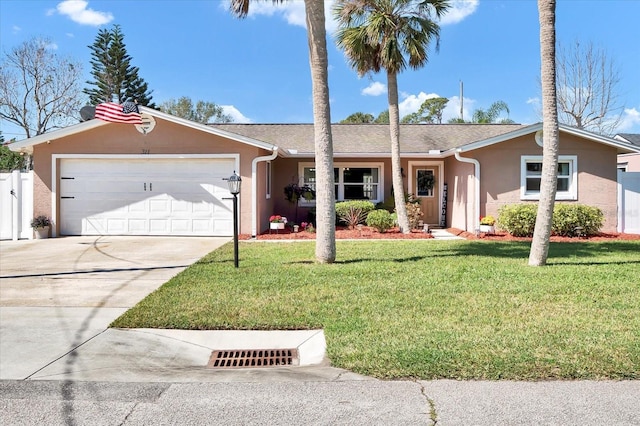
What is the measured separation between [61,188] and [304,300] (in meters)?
11.1

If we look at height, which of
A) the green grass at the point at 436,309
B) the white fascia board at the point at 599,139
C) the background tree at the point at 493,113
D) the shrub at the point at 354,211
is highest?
the background tree at the point at 493,113

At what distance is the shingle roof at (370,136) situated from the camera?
17.4 meters

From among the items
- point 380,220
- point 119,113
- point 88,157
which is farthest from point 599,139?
point 88,157

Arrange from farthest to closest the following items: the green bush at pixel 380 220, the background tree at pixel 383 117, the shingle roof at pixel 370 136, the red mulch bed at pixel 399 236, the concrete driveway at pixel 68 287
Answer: the background tree at pixel 383 117 < the shingle roof at pixel 370 136 < the green bush at pixel 380 220 < the red mulch bed at pixel 399 236 < the concrete driveway at pixel 68 287

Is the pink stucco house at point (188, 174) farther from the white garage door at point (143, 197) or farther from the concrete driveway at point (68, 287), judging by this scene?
the concrete driveway at point (68, 287)

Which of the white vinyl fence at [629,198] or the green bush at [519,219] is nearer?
the green bush at [519,219]

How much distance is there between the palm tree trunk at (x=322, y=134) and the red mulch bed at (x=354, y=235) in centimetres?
455

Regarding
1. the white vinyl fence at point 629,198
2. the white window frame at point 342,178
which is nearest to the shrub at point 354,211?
the white window frame at point 342,178

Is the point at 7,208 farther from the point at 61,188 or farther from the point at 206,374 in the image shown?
the point at 206,374

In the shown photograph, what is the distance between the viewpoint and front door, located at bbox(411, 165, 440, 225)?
17.6 metres

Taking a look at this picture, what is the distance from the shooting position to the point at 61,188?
14055mm

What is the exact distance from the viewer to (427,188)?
17.7m

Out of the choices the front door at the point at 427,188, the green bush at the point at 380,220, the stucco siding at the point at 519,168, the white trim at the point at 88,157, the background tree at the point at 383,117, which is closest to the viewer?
the white trim at the point at 88,157

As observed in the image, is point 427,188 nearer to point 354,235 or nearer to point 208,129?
point 354,235
